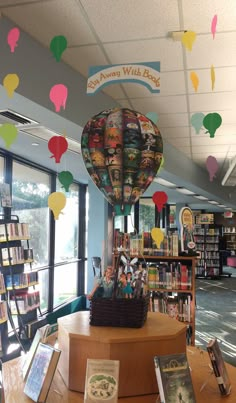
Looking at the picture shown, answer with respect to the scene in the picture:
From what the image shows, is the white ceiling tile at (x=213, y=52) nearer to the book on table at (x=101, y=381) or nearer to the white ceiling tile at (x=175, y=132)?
the white ceiling tile at (x=175, y=132)

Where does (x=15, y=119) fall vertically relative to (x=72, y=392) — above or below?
above

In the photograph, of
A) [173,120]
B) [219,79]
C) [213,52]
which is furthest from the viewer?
[173,120]

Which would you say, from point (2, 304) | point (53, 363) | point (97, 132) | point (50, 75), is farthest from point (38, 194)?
point (53, 363)

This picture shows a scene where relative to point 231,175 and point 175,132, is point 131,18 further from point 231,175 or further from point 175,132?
point 231,175

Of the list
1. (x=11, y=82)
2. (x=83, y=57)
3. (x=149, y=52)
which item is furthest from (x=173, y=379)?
(x=83, y=57)

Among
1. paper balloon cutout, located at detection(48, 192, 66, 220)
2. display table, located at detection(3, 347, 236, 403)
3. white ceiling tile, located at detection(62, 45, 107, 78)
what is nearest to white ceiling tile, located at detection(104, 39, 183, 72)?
white ceiling tile, located at detection(62, 45, 107, 78)

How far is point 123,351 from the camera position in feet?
4.75

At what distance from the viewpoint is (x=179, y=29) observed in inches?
94.0

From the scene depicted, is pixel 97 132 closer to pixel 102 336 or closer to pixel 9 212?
pixel 102 336

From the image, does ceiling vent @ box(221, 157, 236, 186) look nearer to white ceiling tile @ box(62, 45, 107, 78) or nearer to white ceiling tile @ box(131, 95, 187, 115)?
white ceiling tile @ box(131, 95, 187, 115)

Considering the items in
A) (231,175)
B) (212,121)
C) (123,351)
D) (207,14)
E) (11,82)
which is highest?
(207,14)

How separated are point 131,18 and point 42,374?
79.7 inches

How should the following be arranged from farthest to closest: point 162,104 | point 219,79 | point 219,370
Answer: point 162,104, point 219,79, point 219,370

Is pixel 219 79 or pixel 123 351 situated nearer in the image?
pixel 123 351
